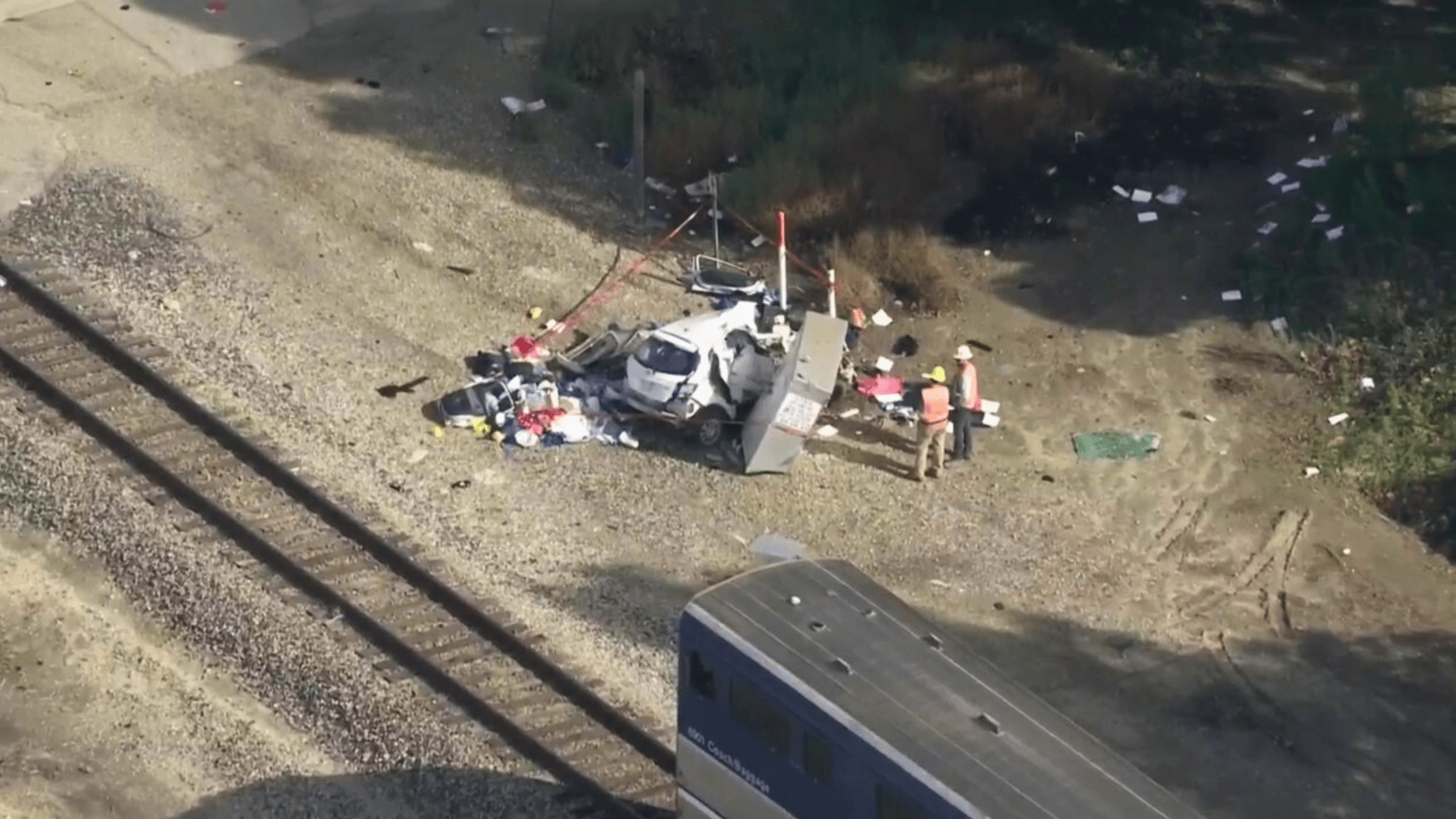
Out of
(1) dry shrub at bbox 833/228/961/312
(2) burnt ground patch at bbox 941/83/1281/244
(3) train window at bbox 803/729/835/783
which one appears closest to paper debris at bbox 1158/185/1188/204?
(2) burnt ground patch at bbox 941/83/1281/244

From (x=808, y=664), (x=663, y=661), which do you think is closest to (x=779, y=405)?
(x=663, y=661)

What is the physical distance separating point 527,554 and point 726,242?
20.1ft

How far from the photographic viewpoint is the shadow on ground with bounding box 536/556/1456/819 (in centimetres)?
1492

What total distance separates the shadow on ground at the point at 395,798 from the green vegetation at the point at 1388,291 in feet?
29.7

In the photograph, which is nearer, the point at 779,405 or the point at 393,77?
the point at 779,405

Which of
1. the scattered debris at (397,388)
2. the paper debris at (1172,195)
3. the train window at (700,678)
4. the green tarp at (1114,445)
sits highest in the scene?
the train window at (700,678)

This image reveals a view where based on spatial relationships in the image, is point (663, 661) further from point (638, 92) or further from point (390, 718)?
point (638, 92)

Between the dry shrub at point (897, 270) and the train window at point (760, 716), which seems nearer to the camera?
the train window at point (760, 716)

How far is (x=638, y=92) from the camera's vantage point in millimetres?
20906

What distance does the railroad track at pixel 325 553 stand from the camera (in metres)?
14.3

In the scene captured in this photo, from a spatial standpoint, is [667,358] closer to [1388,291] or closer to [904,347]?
[904,347]

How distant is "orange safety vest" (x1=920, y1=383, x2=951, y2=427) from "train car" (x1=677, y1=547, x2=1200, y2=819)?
16.5 feet

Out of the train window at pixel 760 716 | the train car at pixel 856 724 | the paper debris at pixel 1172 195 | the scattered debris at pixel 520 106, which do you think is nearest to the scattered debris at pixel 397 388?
the scattered debris at pixel 520 106

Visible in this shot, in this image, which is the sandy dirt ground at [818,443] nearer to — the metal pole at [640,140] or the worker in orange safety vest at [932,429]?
the worker in orange safety vest at [932,429]
